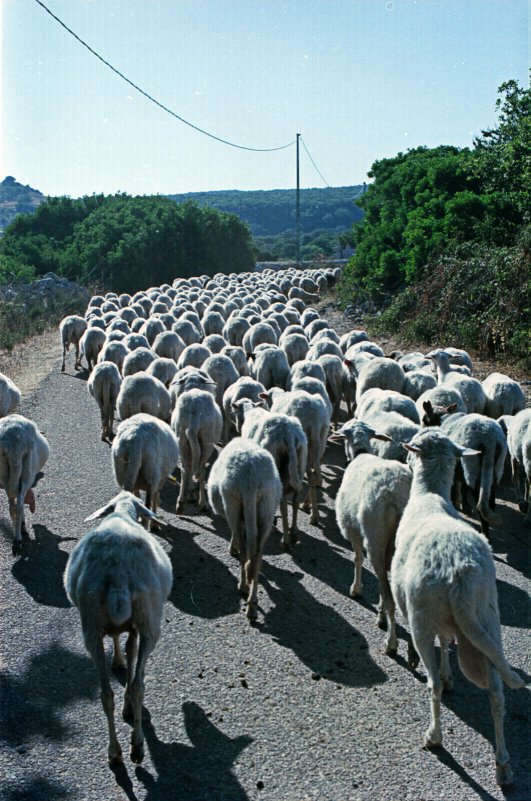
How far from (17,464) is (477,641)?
506 cm

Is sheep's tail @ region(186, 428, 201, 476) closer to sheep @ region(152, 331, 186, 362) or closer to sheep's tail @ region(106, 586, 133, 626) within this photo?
sheep's tail @ region(106, 586, 133, 626)

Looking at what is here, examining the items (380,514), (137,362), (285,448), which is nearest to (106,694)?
(380,514)

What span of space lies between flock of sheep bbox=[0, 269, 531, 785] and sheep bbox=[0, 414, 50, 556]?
0.02m

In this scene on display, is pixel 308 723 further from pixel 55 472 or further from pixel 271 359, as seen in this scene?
pixel 271 359

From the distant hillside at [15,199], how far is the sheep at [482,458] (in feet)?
460

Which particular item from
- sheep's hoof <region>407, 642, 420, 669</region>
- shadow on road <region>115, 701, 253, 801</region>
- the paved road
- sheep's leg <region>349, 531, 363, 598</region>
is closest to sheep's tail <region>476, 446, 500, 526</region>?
the paved road

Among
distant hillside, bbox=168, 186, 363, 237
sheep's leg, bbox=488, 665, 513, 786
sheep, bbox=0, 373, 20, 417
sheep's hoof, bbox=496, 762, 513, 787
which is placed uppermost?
distant hillside, bbox=168, 186, 363, 237

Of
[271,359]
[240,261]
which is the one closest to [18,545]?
[271,359]

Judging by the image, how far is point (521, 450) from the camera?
7992 mm

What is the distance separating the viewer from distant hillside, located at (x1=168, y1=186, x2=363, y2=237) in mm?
146125

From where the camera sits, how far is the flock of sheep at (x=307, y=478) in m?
4.18

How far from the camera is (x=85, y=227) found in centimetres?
4491

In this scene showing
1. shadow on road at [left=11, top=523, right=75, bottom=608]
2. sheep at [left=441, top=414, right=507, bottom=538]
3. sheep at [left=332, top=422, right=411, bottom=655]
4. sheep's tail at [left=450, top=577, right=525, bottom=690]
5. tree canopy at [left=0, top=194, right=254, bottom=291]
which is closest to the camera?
sheep's tail at [left=450, top=577, right=525, bottom=690]

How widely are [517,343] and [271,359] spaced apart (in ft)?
22.0
